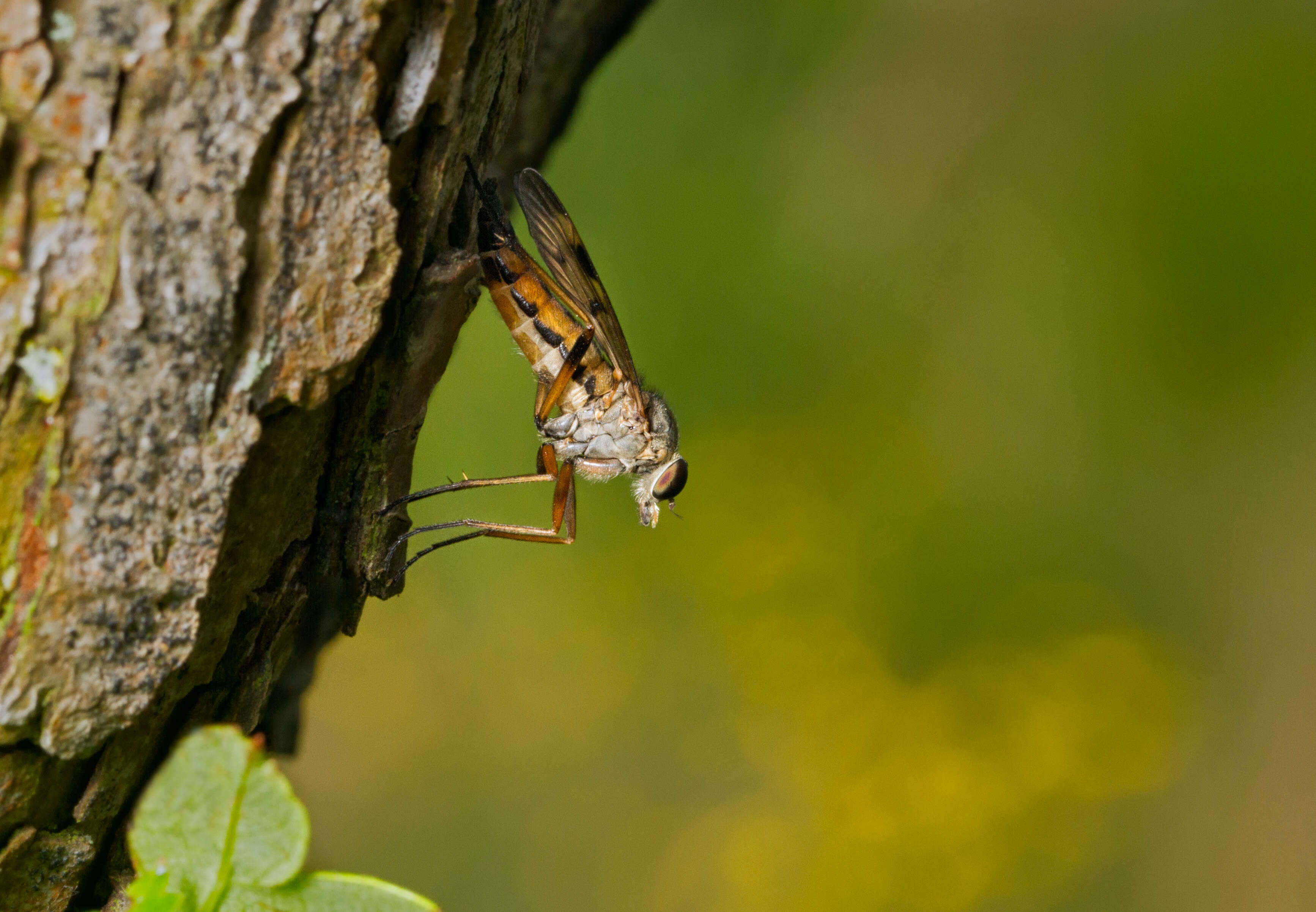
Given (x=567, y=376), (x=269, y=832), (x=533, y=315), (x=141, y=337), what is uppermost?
(x=533, y=315)

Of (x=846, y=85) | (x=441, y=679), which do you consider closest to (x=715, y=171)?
(x=846, y=85)

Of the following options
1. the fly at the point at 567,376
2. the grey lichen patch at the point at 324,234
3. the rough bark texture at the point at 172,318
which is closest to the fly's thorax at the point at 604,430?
the fly at the point at 567,376

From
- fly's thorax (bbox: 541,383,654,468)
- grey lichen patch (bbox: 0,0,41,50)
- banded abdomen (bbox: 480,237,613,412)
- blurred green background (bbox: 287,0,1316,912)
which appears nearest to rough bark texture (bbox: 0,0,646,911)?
grey lichen patch (bbox: 0,0,41,50)

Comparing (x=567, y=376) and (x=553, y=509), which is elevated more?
(x=567, y=376)

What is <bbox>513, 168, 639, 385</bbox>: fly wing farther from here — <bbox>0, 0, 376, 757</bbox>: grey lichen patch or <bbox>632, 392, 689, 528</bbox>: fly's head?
<bbox>0, 0, 376, 757</bbox>: grey lichen patch

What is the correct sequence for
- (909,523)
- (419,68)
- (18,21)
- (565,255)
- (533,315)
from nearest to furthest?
(18,21) < (419,68) < (565,255) < (533,315) < (909,523)

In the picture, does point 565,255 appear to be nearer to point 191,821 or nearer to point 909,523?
point 191,821

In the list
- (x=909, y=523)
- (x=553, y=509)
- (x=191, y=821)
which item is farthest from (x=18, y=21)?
(x=909, y=523)
